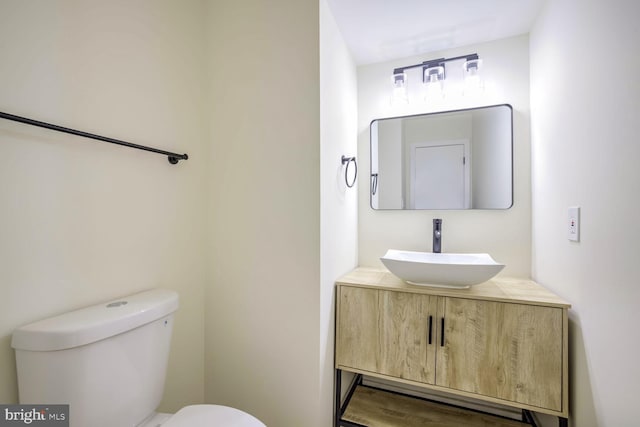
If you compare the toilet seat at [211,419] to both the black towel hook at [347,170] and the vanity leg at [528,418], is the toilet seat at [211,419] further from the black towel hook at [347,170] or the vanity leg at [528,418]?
the vanity leg at [528,418]

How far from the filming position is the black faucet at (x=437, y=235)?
1.58 m

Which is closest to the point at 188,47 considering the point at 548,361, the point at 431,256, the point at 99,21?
the point at 99,21

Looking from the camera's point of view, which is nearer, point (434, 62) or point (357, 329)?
point (357, 329)

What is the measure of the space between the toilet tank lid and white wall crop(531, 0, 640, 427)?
1.48 m

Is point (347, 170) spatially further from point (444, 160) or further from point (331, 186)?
point (444, 160)

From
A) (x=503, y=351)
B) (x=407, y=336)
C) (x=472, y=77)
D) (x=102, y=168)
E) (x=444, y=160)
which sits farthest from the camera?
(x=444, y=160)

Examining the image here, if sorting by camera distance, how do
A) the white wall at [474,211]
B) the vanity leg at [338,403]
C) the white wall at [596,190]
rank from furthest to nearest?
the white wall at [474,211]
the vanity leg at [338,403]
the white wall at [596,190]

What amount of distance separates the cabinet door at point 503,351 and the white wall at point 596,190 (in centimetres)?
8

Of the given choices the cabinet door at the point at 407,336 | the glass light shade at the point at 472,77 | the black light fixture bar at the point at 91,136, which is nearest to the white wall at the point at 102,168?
the black light fixture bar at the point at 91,136

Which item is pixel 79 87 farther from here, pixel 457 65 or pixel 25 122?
pixel 457 65

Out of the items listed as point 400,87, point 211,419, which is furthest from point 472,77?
point 211,419

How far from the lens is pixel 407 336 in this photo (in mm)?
1250

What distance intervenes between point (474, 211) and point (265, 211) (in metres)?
1.29

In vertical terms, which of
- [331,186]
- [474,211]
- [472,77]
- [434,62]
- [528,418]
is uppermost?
[434,62]
